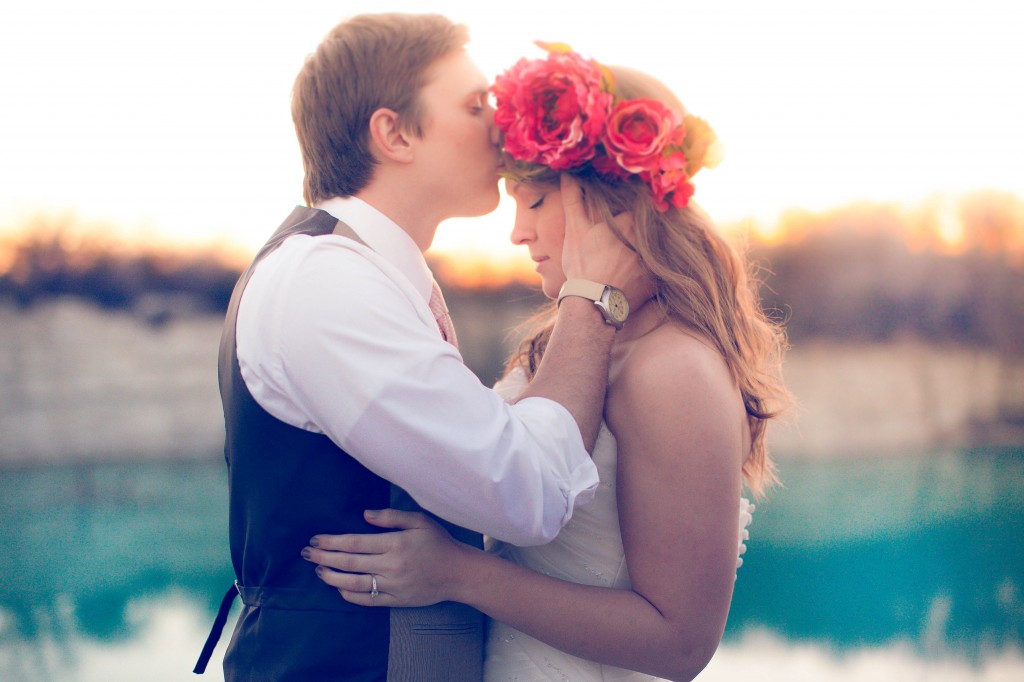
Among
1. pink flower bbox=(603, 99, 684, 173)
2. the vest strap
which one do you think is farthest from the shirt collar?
the vest strap

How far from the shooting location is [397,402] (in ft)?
4.17

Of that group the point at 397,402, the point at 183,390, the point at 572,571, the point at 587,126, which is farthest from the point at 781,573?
the point at 397,402

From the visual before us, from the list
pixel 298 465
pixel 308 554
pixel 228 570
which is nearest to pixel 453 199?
pixel 298 465

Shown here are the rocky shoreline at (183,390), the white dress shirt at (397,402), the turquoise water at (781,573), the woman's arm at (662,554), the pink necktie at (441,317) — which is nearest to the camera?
the white dress shirt at (397,402)

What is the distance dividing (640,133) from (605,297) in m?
0.35

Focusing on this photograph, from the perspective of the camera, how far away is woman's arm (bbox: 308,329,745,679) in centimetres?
152

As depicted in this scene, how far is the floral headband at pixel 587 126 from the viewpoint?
1599mm

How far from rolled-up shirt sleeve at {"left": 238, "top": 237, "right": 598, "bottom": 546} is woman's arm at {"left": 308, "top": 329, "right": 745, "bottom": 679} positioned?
0.71 ft

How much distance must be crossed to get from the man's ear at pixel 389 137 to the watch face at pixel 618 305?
1.64ft

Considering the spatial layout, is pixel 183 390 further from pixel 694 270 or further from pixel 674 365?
pixel 674 365

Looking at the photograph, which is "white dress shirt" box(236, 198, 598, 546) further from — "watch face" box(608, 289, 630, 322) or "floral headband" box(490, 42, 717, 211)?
"floral headband" box(490, 42, 717, 211)

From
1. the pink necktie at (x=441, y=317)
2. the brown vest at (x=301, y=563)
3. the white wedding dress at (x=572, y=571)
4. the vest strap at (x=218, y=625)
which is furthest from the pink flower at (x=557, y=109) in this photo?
the vest strap at (x=218, y=625)

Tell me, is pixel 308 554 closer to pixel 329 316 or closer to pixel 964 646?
pixel 329 316

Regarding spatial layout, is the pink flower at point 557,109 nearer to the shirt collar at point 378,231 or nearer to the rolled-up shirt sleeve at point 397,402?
Result: the shirt collar at point 378,231
